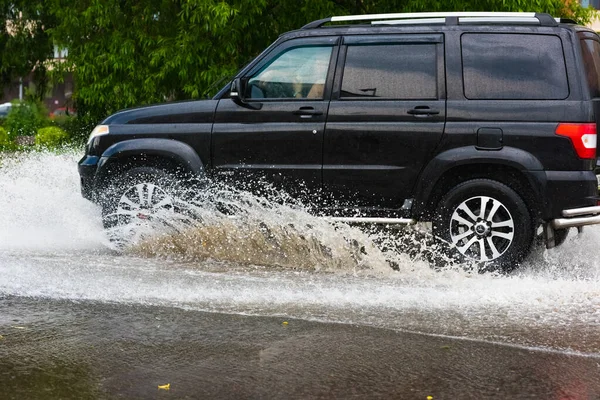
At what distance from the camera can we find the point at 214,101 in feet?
30.6

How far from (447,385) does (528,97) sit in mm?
3969

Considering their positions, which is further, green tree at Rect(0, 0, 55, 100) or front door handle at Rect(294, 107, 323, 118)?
green tree at Rect(0, 0, 55, 100)

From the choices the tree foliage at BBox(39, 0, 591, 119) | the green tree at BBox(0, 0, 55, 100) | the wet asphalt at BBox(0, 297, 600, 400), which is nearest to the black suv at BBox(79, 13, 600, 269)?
the wet asphalt at BBox(0, 297, 600, 400)

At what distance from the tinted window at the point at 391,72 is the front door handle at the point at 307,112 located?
0.87ft

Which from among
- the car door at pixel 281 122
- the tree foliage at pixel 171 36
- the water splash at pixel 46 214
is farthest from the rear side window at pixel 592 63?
the tree foliage at pixel 171 36

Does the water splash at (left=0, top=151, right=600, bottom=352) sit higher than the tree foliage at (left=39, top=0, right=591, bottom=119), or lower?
lower

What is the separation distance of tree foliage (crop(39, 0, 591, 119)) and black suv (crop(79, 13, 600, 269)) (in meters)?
7.89

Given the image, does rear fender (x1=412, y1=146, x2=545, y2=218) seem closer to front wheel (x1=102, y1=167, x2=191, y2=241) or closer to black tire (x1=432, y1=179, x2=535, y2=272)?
black tire (x1=432, y1=179, x2=535, y2=272)

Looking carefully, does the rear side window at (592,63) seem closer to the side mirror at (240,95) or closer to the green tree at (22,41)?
the side mirror at (240,95)

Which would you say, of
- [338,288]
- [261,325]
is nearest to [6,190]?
[338,288]

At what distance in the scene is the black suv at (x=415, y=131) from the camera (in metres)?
8.48

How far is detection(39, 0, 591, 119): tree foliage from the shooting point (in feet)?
57.9

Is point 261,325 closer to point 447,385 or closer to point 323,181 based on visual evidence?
point 447,385

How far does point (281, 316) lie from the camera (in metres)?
6.77
